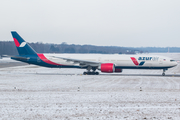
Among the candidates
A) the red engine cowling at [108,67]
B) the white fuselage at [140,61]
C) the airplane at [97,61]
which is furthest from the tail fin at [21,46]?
the red engine cowling at [108,67]

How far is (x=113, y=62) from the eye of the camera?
38.5 m

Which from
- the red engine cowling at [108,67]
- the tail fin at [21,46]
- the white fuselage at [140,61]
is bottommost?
the red engine cowling at [108,67]

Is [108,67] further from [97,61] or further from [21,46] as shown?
[21,46]

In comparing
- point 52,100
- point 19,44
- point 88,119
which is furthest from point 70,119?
point 19,44

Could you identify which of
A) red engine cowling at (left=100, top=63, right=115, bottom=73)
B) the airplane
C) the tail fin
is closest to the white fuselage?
the airplane

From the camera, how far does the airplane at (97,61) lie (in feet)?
123

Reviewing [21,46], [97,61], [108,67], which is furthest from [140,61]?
[21,46]

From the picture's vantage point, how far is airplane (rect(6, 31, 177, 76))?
37562 millimetres

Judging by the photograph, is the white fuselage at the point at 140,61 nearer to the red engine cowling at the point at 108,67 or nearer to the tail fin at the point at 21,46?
the red engine cowling at the point at 108,67

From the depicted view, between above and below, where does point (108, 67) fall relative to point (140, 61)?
below

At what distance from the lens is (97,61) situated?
39.2 m

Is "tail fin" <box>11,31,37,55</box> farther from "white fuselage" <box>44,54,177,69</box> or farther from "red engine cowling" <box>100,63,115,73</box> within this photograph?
"red engine cowling" <box>100,63,115,73</box>

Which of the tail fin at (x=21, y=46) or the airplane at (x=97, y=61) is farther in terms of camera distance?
the tail fin at (x=21, y=46)

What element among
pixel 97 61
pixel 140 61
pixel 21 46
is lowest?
pixel 97 61
